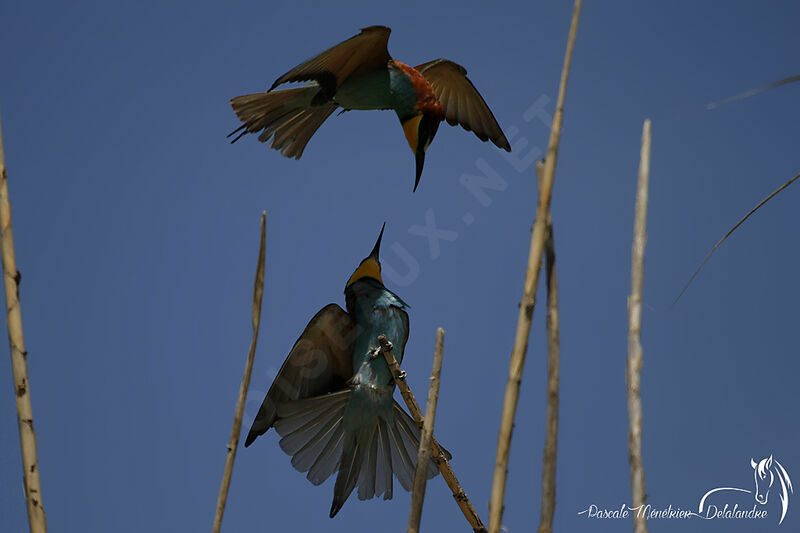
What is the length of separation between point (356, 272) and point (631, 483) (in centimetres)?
170

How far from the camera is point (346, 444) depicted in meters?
2.50

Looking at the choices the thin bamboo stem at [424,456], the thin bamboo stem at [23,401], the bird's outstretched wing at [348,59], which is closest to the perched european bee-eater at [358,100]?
the bird's outstretched wing at [348,59]

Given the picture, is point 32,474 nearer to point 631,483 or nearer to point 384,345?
point 631,483

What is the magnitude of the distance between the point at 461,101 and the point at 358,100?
18.6 inches

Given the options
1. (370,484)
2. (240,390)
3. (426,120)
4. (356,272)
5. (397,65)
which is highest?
(397,65)

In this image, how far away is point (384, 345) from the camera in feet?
6.62

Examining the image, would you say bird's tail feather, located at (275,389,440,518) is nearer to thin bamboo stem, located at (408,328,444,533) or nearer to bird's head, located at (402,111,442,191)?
bird's head, located at (402,111,442,191)

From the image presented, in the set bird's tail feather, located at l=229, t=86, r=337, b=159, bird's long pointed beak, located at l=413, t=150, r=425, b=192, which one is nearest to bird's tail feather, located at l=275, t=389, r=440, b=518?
bird's long pointed beak, located at l=413, t=150, r=425, b=192

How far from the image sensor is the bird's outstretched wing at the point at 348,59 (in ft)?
7.82

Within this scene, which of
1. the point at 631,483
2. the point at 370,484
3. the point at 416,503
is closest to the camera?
the point at 631,483

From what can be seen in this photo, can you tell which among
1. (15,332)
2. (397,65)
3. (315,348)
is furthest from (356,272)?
(15,332)

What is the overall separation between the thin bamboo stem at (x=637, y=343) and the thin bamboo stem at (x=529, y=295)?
0.13 meters

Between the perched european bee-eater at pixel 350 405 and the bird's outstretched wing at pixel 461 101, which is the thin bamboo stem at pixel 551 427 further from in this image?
the bird's outstretched wing at pixel 461 101

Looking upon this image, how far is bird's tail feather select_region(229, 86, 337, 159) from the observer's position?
8.76 feet
